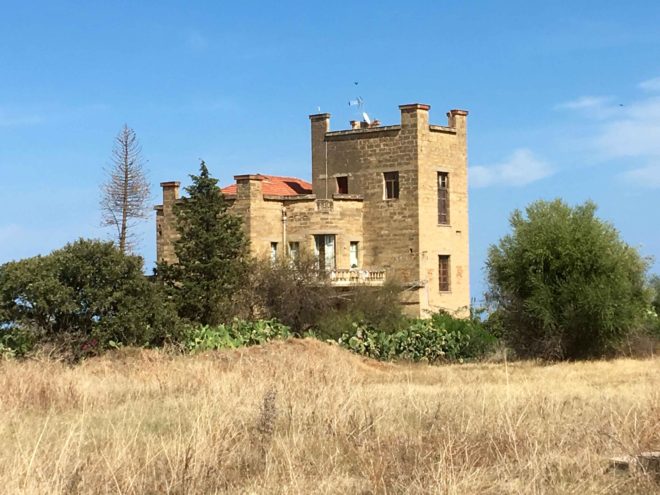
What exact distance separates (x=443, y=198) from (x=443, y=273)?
10.0ft

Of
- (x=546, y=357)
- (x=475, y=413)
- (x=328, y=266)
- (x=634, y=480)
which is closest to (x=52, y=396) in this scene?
(x=475, y=413)

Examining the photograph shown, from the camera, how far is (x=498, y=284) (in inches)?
1193

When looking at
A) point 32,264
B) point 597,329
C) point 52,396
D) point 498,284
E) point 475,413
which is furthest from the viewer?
point 498,284

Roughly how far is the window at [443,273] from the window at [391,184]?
10.4 feet

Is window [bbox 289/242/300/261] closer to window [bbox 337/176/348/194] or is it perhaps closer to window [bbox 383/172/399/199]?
window [bbox 337/176/348/194]

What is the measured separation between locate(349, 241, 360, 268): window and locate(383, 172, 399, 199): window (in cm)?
230

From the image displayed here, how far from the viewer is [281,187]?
40469 millimetres

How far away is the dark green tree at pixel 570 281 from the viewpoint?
2798cm

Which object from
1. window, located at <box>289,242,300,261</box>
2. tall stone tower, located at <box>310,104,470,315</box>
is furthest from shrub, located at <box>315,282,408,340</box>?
window, located at <box>289,242,300,261</box>

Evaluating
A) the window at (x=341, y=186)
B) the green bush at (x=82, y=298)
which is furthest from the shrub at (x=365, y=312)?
the green bush at (x=82, y=298)

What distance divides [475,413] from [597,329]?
58.1ft

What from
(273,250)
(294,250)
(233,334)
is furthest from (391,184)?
(233,334)

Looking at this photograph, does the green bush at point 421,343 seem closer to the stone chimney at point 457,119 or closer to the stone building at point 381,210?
the stone building at point 381,210

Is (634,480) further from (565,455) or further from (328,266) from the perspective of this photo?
(328,266)
